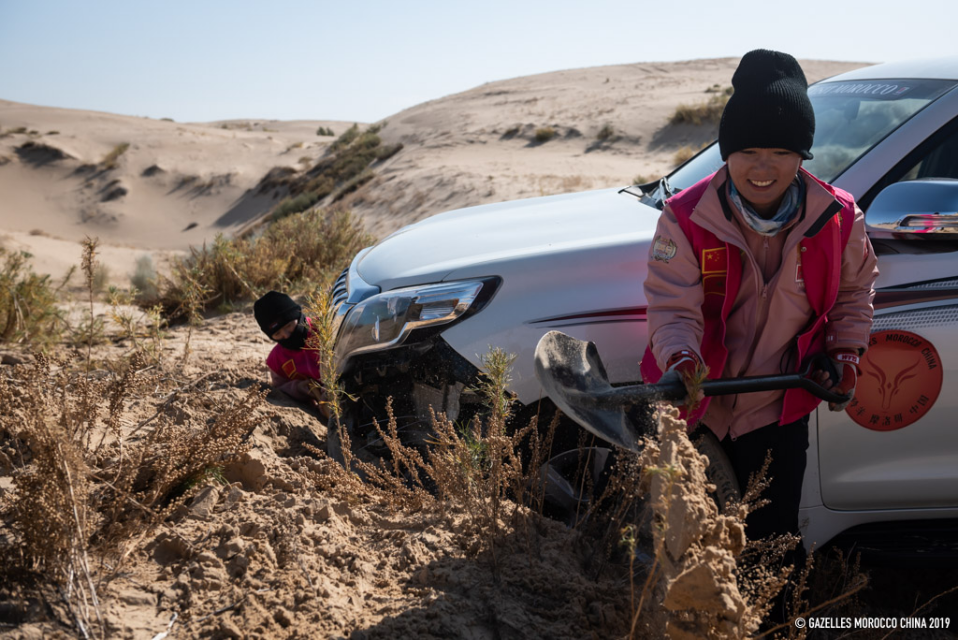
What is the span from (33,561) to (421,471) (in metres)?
1.43

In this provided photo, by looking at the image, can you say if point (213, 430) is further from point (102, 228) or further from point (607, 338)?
point (102, 228)

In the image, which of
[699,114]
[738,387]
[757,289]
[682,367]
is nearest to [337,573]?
[682,367]

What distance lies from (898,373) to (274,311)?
3.16m

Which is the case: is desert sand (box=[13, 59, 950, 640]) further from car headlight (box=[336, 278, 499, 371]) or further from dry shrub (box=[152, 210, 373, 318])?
dry shrub (box=[152, 210, 373, 318])

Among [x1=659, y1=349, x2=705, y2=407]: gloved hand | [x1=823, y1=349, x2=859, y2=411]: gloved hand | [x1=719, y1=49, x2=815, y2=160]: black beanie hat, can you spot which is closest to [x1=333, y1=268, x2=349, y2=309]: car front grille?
[x1=659, y1=349, x2=705, y2=407]: gloved hand

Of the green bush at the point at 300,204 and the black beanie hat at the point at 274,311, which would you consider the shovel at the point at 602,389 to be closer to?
the black beanie hat at the point at 274,311

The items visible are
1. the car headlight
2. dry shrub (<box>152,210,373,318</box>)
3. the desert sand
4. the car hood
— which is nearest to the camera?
the desert sand

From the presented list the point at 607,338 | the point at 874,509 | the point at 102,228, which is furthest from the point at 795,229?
the point at 102,228

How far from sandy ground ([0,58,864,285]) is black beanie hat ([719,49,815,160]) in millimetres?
11360

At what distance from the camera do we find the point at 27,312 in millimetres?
5691

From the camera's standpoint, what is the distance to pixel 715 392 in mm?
2127

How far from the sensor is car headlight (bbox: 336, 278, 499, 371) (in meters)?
2.78

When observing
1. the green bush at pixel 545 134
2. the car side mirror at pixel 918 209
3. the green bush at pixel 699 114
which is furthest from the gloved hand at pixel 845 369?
the green bush at pixel 699 114

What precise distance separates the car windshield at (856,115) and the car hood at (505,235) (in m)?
0.31
